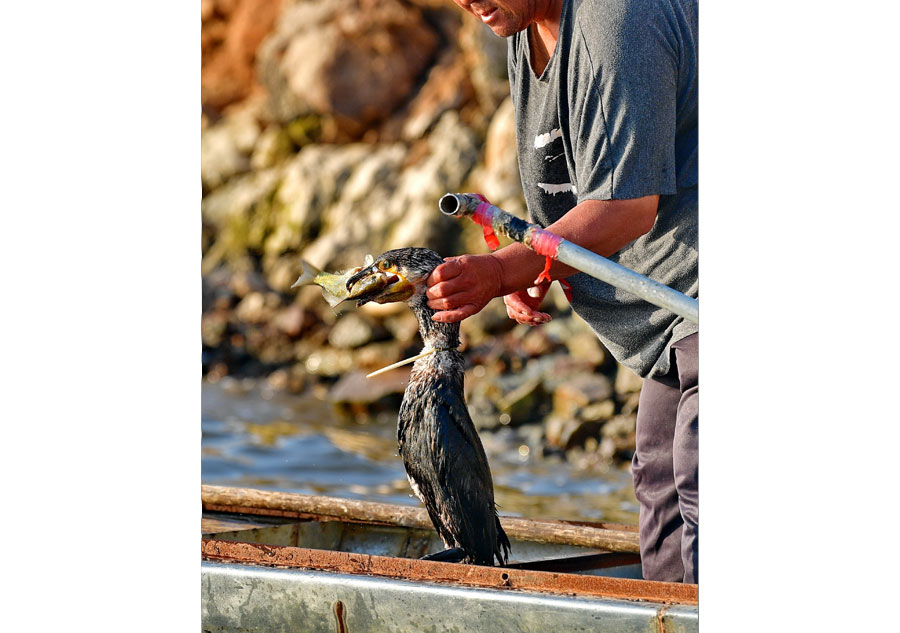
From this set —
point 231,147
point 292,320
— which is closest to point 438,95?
point 231,147

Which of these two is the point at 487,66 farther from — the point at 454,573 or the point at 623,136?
the point at 454,573

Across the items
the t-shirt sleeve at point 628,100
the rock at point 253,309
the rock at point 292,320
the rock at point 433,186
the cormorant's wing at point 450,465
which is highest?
the rock at point 433,186

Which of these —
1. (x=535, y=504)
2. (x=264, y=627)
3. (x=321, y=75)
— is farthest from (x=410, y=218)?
(x=264, y=627)

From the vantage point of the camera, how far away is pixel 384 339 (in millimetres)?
9438

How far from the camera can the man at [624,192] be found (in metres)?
2.07

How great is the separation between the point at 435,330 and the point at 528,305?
8.7 inches

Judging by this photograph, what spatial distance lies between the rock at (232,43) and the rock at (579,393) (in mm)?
6590

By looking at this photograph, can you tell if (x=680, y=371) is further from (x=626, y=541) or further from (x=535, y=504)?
(x=535, y=504)

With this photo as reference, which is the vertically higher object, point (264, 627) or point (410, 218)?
point (410, 218)

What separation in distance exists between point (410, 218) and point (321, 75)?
7.29 feet

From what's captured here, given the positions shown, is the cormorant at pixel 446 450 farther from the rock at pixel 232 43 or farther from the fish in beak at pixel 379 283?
the rock at pixel 232 43

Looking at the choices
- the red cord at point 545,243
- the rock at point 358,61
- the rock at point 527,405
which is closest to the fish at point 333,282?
the red cord at point 545,243

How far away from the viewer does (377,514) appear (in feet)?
→ 10.3

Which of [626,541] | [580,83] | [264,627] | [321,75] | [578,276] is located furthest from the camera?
[321,75]
